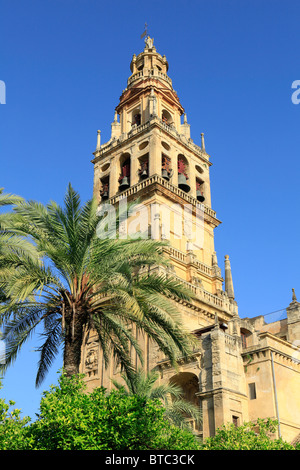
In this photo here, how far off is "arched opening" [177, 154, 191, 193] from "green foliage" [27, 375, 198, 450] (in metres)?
28.8

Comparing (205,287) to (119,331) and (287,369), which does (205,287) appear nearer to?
(287,369)

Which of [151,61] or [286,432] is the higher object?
[151,61]

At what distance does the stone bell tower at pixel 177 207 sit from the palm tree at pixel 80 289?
8.26 meters

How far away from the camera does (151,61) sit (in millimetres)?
53938

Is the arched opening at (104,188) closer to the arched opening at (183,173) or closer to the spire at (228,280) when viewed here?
the arched opening at (183,173)

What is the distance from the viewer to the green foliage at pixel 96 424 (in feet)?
46.1

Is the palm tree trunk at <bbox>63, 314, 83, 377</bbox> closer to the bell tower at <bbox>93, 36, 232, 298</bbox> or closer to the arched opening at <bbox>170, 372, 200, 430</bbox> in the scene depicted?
the arched opening at <bbox>170, 372, 200, 430</bbox>

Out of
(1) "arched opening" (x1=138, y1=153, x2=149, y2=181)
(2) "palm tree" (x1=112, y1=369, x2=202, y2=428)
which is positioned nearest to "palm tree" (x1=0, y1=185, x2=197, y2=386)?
(2) "palm tree" (x1=112, y1=369, x2=202, y2=428)

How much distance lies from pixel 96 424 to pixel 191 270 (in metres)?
24.2

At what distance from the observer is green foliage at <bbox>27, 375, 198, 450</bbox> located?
1405 cm

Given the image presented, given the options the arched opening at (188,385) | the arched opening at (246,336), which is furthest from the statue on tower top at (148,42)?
the arched opening at (188,385)

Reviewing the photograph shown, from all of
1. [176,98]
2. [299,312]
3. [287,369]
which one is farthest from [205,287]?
[176,98]

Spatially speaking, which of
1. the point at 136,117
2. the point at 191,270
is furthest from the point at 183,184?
the point at 136,117
